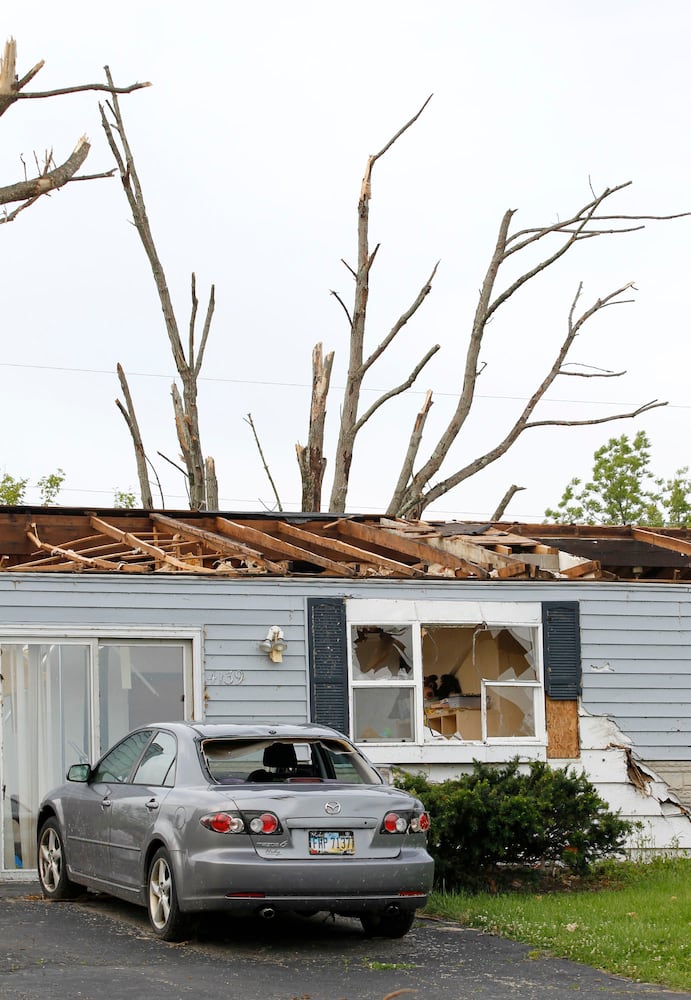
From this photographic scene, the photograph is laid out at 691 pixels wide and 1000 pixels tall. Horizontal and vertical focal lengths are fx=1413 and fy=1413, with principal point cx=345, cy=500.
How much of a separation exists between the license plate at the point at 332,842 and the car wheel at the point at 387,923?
655mm

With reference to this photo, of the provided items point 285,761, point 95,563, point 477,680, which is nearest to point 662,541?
point 477,680

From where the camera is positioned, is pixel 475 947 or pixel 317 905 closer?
pixel 317 905

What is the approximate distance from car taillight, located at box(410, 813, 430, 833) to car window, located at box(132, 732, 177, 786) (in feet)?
5.10

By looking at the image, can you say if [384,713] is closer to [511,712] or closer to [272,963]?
[511,712]

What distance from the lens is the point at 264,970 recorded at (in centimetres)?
797

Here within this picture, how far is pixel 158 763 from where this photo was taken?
9.42m

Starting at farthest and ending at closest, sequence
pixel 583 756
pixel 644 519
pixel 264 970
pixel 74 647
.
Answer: pixel 644 519, pixel 583 756, pixel 74 647, pixel 264 970

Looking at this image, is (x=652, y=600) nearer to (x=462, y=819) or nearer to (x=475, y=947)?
(x=462, y=819)

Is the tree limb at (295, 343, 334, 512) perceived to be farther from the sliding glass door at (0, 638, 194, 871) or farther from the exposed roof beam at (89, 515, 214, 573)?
the sliding glass door at (0, 638, 194, 871)

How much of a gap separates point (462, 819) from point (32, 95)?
8.27 meters

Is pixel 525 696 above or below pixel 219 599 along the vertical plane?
below

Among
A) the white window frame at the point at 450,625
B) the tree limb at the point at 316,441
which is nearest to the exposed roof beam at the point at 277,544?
the white window frame at the point at 450,625

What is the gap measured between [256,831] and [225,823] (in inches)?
7.5

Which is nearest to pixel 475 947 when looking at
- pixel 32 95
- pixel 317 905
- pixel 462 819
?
pixel 317 905
